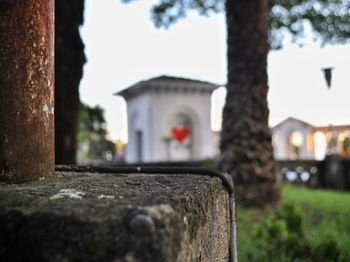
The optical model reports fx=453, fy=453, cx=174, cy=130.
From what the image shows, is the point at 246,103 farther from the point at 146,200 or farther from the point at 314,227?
the point at 146,200

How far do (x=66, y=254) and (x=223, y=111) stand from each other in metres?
6.68

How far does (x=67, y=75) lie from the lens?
4863 mm

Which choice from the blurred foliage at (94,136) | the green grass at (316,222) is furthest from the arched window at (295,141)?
the green grass at (316,222)

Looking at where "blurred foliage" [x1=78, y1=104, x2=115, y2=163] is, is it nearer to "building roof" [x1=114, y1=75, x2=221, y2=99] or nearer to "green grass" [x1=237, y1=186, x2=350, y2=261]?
"building roof" [x1=114, y1=75, x2=221, y2=99]

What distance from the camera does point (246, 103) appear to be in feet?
22.9

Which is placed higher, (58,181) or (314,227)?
(58,181)

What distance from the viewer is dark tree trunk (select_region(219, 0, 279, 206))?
666 centimetres

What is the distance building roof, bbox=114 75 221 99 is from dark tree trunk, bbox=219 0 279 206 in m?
17.7

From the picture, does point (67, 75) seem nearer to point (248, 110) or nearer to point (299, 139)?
point (248, 110)

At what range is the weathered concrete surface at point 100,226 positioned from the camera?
2.29 feet

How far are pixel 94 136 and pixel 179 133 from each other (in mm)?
4643

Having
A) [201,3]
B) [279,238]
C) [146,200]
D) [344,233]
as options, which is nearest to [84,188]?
[146,200]

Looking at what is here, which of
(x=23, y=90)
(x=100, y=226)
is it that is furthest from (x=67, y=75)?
(x=100, y=226)

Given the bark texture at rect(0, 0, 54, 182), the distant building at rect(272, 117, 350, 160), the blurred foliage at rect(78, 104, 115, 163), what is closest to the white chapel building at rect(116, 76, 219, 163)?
the blurred foliage at rect(78, 104, 115, 163)
